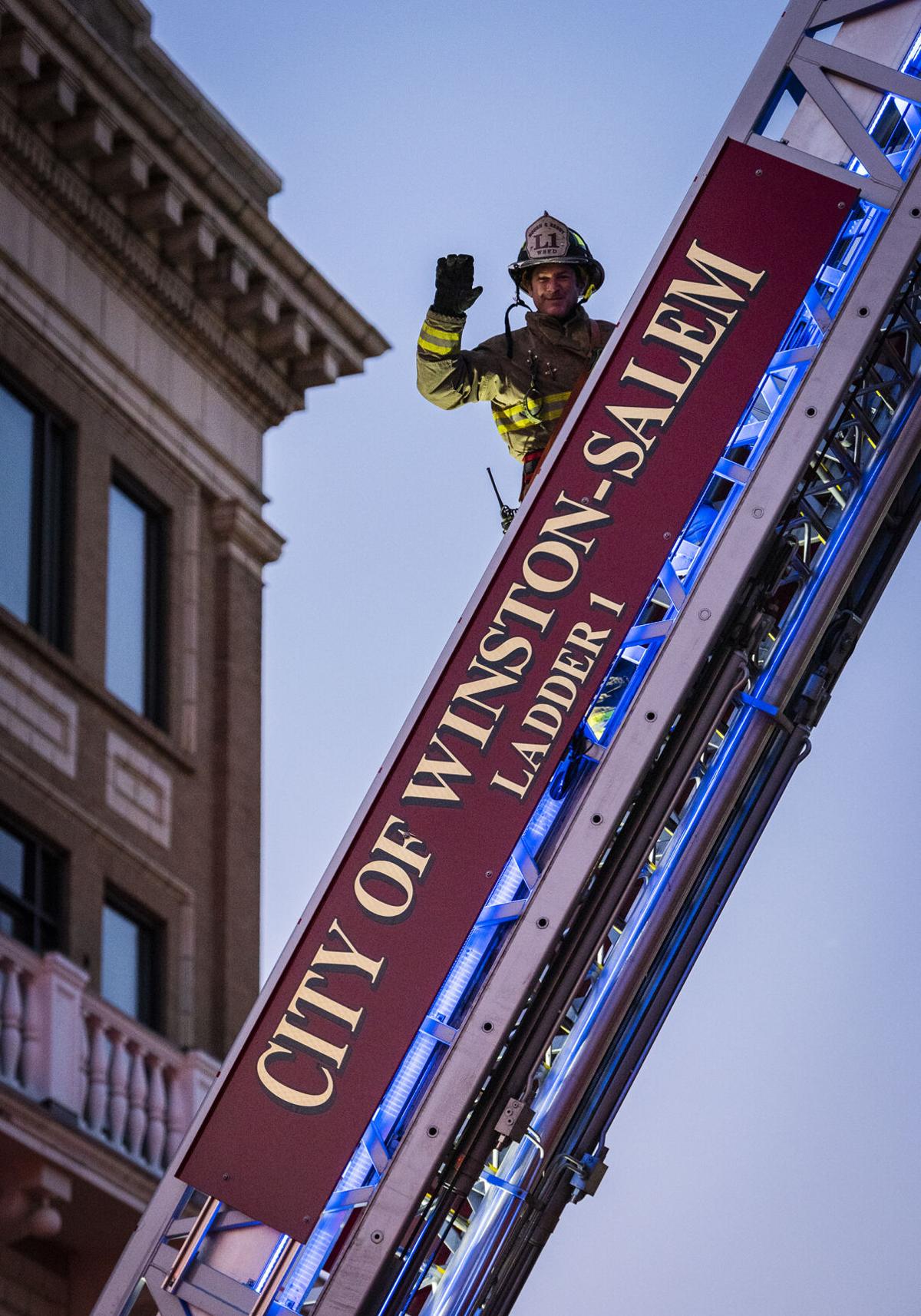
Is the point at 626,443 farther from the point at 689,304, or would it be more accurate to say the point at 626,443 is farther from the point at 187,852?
the point at 187,852

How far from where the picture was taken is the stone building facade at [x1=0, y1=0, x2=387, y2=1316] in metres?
19.6

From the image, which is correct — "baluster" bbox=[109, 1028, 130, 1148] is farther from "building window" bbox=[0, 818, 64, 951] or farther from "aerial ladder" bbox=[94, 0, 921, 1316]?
"aerial ladder" bbox=[94, 0, 921, 1316]

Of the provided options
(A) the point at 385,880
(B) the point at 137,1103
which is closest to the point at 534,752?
(A) the point at 385,880

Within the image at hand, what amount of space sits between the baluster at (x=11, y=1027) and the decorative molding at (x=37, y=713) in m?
A: 2.52

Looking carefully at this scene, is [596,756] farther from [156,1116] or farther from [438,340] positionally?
[156,1116]

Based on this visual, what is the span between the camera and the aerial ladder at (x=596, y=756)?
1128cm

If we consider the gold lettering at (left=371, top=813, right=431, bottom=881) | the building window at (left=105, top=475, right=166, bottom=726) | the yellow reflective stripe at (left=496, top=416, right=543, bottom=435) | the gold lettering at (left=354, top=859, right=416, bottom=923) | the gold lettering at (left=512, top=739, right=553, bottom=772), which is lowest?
the gold lettering at (left=354, top=859, right=416, bottom=923)

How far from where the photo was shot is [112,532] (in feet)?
77.4

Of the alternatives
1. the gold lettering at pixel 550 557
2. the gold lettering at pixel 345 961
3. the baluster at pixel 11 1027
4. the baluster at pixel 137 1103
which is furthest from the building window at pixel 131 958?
the gold lettering at pixel 550 557

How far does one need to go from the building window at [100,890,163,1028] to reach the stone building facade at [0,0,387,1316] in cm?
2

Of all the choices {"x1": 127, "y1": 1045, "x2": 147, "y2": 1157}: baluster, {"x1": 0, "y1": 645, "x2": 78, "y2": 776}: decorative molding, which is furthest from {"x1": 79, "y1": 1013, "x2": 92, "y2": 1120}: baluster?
{"x1": 0, "y1": 645, "x2": 78, "y2": 776}: decorative molding

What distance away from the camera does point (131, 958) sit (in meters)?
22.1

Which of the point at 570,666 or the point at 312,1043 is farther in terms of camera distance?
the point at 570,666

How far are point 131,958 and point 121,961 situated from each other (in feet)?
0.60
